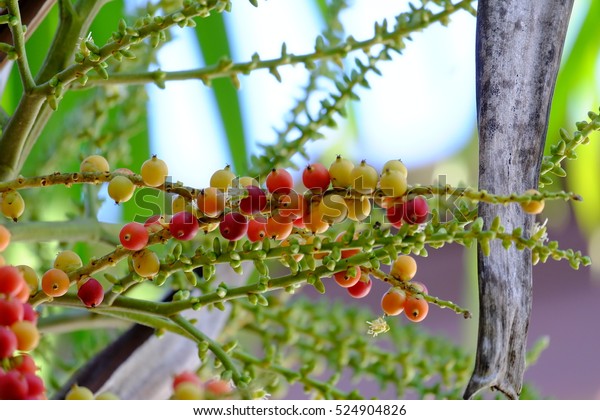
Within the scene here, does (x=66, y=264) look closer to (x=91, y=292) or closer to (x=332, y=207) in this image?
(x=91, y=292)

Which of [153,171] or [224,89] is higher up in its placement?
[224,89]

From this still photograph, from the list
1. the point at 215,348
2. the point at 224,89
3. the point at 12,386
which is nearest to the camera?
the point at 12,386

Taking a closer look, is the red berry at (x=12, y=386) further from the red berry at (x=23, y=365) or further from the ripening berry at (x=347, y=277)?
the ripening berry at (x=347, y=277)

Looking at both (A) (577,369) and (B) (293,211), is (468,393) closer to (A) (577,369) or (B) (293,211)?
(B) (293,211)

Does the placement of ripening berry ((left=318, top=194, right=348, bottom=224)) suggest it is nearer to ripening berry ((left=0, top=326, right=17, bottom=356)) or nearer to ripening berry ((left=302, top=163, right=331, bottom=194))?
ripening berry ((left=302, top=163, right=331, bottom=194))

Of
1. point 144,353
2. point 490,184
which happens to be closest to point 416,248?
point 490,184

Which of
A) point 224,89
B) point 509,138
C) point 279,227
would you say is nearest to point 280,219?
point 279,227
